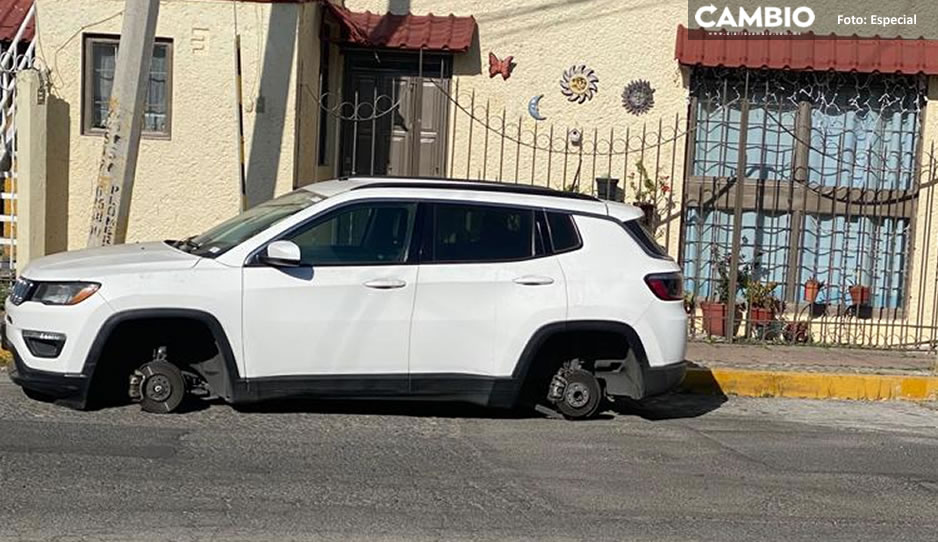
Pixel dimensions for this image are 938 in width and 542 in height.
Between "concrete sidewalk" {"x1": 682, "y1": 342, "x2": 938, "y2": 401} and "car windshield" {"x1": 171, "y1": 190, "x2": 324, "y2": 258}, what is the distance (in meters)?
3.76

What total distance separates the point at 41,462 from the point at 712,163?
28.3 feet

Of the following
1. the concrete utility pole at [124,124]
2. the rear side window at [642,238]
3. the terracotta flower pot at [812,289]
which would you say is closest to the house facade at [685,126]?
the terracotta flower pot at [812,289]

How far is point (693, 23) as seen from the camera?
1322 cm

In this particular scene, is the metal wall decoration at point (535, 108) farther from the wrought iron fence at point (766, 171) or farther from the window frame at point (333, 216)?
the window frame at point (333, 216)

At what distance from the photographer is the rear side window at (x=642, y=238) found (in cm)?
857

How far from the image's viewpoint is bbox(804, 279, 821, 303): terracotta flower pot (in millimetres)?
13094

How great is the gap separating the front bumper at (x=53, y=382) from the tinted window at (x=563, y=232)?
10.6 ft

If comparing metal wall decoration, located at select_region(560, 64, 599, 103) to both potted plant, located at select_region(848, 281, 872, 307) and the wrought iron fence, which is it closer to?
the wrought iron fence

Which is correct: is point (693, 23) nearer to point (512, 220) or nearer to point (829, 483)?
point (512, 220)

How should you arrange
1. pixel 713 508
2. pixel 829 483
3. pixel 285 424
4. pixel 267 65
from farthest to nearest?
1. pixel 267 65
2. pixel 285 424
3. pixel 829 483
4. pixel 713 508

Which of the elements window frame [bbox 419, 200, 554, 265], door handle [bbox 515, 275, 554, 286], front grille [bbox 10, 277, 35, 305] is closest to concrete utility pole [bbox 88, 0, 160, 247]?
front grille [bbox 10, 277, 35, 305]

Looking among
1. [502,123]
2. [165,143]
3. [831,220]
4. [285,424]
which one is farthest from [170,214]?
[831,220]

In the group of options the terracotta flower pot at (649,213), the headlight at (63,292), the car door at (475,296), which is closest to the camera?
the headlight at (63,292)

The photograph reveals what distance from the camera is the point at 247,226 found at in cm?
845
